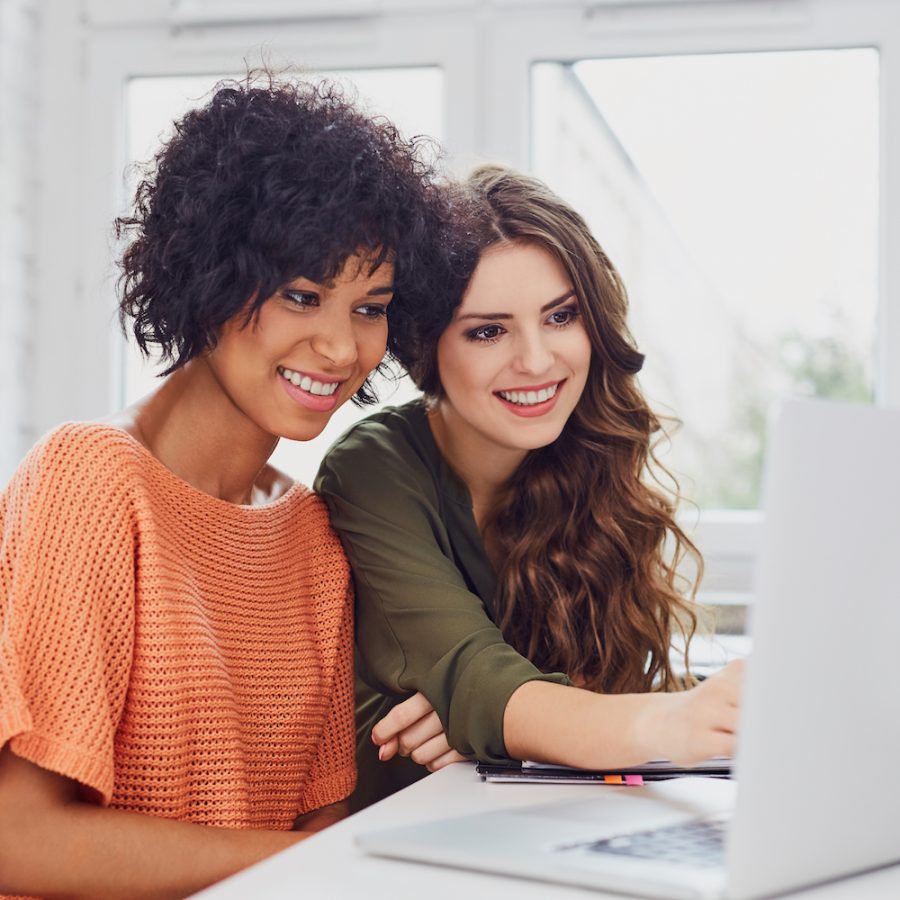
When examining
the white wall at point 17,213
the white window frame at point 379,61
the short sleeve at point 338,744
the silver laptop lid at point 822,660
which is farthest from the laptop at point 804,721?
the white wall at point 17,213

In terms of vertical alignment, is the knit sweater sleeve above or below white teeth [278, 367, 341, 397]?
below

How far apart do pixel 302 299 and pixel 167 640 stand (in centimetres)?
35

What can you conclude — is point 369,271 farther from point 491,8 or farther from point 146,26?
point 146,26

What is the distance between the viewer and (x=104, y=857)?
3.14 feet

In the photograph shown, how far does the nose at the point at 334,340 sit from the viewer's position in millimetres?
1207

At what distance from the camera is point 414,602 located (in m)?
1.25

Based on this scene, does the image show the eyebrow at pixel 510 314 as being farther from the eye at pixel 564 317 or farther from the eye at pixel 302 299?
the eye at pixel 302 299

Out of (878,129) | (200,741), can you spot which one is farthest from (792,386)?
(200,741)

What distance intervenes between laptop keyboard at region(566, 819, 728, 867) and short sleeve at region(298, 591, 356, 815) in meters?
0.55

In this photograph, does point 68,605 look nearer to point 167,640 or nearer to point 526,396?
point 167,640

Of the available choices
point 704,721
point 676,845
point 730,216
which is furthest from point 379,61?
point 676,845

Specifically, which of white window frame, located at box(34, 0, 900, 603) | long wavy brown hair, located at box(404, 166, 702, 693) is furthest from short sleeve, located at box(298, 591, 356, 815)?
white window frame, located at box(34, 0, 900, 603)

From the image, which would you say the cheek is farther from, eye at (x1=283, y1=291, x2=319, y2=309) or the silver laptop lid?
the silver laptop lid

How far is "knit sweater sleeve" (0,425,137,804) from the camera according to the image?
96cm
